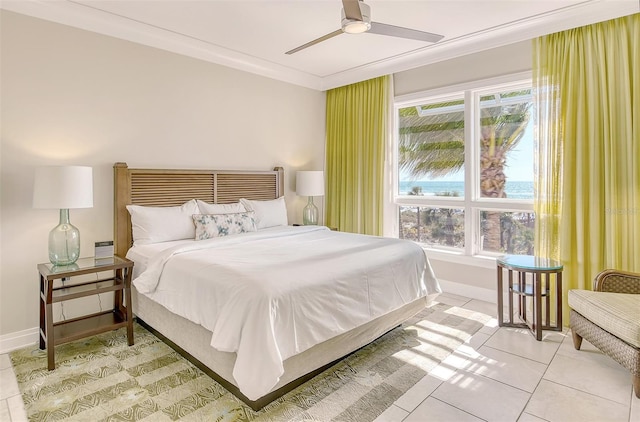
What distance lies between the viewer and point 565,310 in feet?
10.7

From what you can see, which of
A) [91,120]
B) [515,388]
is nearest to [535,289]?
[515,388]

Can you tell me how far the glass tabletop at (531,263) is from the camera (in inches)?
115

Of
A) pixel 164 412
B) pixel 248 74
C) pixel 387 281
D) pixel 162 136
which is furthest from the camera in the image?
pixel 248 74

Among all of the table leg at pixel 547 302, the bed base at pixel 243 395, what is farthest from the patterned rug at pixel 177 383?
the table leg at pixel 547 302

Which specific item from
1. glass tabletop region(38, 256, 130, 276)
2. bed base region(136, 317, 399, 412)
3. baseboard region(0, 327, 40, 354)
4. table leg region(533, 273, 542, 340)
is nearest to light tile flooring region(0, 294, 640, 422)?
table leg region(533, 273, 542, 340)

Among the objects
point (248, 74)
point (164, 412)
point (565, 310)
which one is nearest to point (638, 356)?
point (565, 310)

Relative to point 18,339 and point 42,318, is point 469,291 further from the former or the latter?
point 18,339

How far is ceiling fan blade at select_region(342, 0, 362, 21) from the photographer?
2195 millimetres

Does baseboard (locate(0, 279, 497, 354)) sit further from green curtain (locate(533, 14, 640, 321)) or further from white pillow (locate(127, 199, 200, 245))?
white pillow (locate(127, 199, 200, 245))

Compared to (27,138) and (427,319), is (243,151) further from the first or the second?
(427,319)

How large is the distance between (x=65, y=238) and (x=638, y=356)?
13.0 feet

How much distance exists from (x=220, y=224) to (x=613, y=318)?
319cm

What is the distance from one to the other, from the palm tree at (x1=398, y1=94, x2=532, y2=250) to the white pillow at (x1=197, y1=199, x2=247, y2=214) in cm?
224

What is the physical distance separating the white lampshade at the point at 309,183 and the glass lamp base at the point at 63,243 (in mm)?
2666
